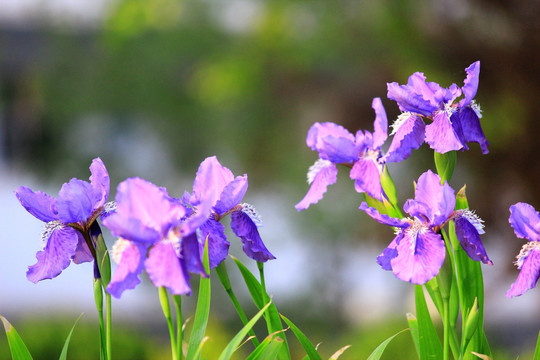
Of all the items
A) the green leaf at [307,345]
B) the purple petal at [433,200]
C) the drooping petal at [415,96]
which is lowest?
the green leaf at [307,345]

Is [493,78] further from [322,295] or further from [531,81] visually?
[322,295]

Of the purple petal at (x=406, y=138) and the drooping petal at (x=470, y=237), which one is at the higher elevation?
the purple petal at (x=406, y=138)

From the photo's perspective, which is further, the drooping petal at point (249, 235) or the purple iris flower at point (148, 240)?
the drooping petal at point (249, 235)

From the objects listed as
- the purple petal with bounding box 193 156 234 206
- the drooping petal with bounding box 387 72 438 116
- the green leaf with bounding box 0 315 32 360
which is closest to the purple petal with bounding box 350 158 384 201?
the drooping petal with bounding box 387 72 438 116

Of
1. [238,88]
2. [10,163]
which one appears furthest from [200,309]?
[10,163]

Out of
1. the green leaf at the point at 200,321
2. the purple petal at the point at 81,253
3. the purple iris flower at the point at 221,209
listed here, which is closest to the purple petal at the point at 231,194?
the purple iris flower at the point at 221,209

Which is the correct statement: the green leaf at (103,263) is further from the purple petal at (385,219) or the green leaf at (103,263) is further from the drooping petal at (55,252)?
the purple petal at (385,219)

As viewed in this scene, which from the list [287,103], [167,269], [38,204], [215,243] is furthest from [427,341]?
[287,103]

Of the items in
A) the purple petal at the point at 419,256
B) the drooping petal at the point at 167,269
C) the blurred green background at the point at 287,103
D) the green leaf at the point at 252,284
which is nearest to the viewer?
the drooping petal at the point at 167,269

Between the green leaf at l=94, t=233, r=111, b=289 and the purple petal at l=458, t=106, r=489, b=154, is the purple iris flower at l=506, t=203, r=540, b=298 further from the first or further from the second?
the green leaf at l=94, t=233, r=111, b=289
